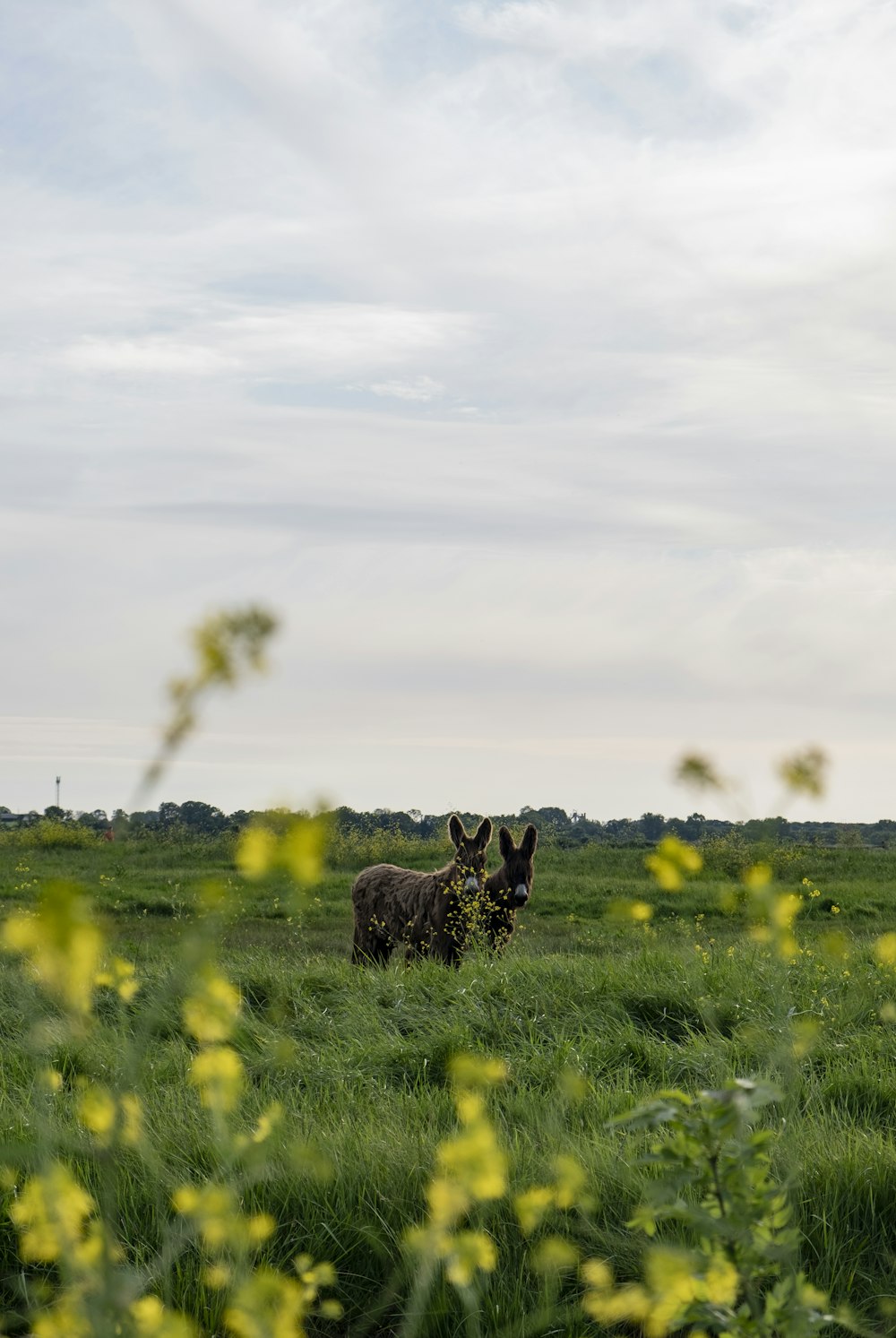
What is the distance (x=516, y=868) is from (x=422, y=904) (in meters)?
0.99

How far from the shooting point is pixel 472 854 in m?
10.6

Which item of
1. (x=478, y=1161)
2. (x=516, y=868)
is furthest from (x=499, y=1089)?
(x=516, y=868)

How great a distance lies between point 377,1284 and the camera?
4.22 m

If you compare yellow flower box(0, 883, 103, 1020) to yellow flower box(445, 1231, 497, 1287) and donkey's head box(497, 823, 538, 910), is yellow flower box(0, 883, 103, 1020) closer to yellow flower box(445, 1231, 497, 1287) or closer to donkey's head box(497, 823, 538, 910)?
yellow flower box(445, 1231, 497, 1287)

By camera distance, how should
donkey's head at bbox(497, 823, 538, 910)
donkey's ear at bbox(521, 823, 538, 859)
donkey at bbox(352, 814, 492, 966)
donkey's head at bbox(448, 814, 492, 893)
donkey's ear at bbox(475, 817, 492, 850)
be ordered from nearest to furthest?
1. donkey's head at bbox(448, 814, 492, 893)
2. donkey at bbox(352, 814, 492, 966)
3. donkey's ear at bbox(475, 817, 492, 850)
4. donkey's head at bbox(497, 823, 538, 910)
5. donkey's ear at bbox(521, 823, 538, 859)

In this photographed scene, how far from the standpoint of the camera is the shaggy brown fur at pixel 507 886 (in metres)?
11.0

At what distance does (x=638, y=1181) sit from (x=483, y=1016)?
9.84 feet

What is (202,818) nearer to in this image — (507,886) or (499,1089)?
(507,886)

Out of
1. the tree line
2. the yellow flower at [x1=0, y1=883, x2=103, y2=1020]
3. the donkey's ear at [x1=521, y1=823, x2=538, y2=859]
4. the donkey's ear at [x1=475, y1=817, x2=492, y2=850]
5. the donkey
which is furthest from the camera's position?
the tree line

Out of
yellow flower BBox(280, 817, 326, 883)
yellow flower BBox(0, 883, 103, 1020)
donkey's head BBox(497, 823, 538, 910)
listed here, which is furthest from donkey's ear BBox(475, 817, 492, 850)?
yellow flower BBox(280, 817, 326, 883)

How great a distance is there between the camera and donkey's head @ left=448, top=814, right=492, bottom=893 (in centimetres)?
1027

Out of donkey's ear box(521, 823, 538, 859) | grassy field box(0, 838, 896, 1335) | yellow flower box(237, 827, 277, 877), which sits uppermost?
yellow flower box(237, 827, 277, 877)

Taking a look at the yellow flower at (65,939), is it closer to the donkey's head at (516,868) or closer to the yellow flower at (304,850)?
the yellow flower at (304,850)

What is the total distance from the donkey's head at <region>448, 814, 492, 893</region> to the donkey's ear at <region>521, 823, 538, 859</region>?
38 centimetres
